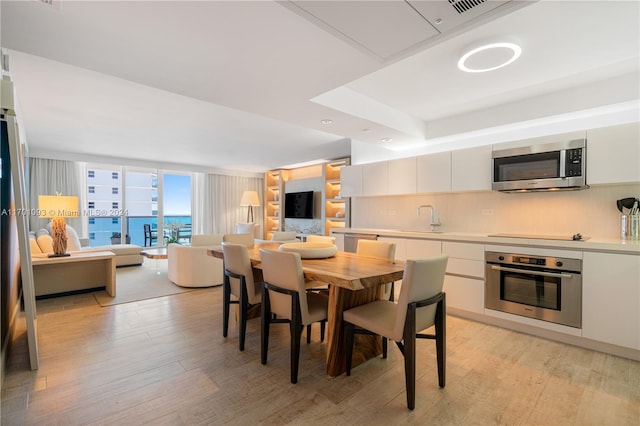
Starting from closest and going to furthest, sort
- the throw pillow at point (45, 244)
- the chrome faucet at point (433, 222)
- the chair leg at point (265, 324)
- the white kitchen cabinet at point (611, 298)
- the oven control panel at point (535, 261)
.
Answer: the chair leg at point (265, 324)
the white kitchen cabinet at point (611, 298)
the oven control panel at point (535, 261)
the chrome faucet at point (433, 222)
the throw pillow at point (45, 244)

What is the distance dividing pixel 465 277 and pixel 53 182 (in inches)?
333

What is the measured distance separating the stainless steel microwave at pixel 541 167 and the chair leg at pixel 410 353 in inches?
90.5

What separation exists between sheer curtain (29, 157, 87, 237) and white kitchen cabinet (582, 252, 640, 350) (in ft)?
29.9

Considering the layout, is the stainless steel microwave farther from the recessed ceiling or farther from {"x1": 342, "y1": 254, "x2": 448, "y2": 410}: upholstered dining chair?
{"x1": 342, "y1": 254, "x2": 448, "y2": 410}: upholstered dining chair

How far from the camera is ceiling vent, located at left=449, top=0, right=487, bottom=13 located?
4.85 ft

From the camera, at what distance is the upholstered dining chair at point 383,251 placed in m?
2.65

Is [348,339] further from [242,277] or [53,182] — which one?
[53,182]

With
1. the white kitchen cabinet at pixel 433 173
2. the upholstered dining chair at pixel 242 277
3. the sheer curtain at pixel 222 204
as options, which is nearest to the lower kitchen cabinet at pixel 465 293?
the white kitchen cabinet at pixel 433 173

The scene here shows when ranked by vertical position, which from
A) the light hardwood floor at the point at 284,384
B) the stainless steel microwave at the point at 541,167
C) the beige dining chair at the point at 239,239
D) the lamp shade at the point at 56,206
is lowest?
the light hardwood floor at the point at 284,384

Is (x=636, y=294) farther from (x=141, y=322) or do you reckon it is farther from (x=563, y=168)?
(x=141, y=322)

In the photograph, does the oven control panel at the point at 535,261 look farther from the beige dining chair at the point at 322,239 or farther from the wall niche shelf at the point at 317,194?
the wall niche shelf at the point at 317,194

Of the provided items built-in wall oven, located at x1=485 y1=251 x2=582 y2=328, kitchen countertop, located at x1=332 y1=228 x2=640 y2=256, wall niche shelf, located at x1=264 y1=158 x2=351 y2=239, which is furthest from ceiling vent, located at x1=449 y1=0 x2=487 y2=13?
wall niche shelf, located at x1=264 y1=158 x2=351 y2=239

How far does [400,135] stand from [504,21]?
77.8 inches

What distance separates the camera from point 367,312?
2.03 m
